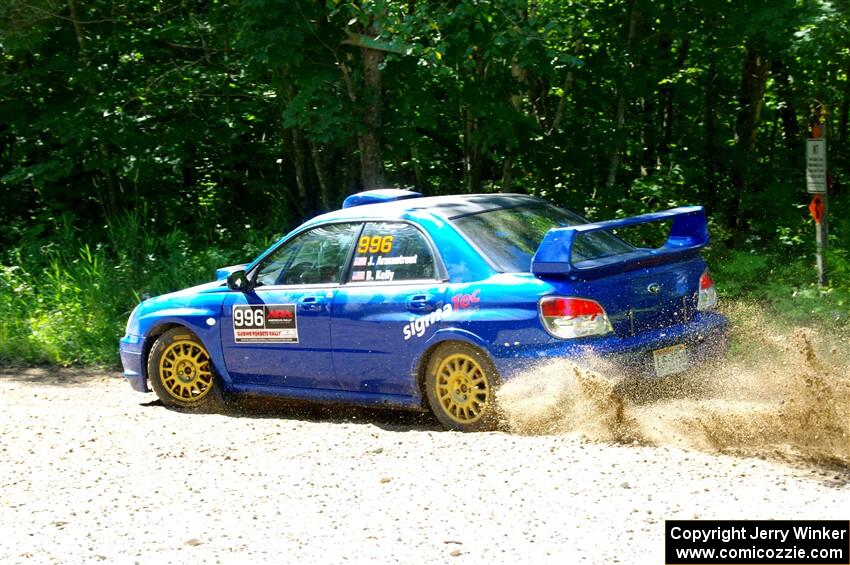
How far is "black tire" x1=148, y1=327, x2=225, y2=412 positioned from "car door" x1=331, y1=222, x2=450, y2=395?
143 centimetres

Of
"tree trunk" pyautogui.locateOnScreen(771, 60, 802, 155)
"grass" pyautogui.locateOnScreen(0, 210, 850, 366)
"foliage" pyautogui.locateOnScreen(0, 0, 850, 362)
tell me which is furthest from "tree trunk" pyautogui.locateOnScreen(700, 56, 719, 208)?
"grass" pyautogui.locateOnScreen(0, 210, 850, 366)

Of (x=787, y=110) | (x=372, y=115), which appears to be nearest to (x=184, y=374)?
(x=372, y=115)

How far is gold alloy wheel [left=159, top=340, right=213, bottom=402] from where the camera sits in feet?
28.6

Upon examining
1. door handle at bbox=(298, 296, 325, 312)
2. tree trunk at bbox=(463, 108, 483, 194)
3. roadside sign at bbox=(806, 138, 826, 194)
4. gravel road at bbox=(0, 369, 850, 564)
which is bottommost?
gravel road at bbox=(0, 369, 850, 564)

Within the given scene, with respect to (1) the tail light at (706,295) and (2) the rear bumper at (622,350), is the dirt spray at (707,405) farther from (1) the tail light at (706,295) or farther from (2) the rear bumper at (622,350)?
(1) the tail light at (706,295)

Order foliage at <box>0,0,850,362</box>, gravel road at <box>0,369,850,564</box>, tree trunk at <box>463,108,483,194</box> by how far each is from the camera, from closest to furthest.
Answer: gravel road at <box>0,369,850,564</box> < foliage at <box>0,0,850,362</box> < tree trunk at <box>463,108,483,194</box>

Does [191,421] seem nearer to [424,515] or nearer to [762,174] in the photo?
[424,515]

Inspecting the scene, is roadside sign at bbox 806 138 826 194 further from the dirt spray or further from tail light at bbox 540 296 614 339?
tail light at bbox 540 296 614 339

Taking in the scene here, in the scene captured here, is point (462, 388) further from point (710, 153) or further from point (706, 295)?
point (710, 153)

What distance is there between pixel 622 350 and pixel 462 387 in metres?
1.11

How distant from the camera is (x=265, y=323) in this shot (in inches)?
321

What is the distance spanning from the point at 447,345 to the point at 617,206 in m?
6.94

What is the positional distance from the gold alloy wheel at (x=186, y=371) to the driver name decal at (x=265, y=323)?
516 mm

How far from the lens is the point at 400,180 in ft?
47.9
